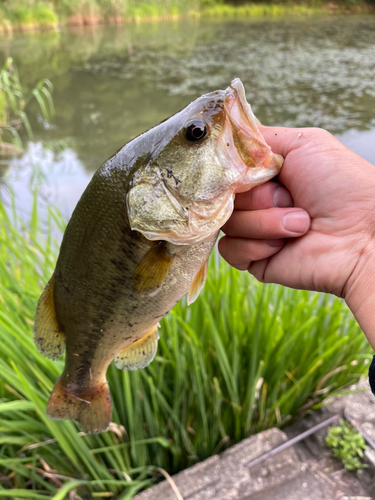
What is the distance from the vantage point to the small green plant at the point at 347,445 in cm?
190

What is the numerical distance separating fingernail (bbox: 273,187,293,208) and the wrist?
0.35m

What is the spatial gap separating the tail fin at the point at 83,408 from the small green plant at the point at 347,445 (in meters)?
1.28

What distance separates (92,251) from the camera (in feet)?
4.17

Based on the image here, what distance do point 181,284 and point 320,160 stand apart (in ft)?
2.28

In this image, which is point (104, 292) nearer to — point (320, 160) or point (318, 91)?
point (320, 160)

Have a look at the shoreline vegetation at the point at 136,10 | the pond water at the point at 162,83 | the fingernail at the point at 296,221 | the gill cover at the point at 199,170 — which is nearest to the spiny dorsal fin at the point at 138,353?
the gill cover at the point at 199,170

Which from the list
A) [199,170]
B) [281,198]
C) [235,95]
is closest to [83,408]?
[199,170]

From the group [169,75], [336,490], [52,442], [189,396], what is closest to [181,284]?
[189,396]

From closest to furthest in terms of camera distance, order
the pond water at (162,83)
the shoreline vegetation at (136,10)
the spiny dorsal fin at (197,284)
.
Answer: the spiny dorsal fin at (197,284) < the pond water at (162,83) < the shoreline vegetation at (136,10)

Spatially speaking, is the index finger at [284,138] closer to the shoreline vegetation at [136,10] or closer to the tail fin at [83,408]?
the tail fin at [83,408]

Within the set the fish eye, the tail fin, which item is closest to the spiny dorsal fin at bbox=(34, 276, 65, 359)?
the tail fin

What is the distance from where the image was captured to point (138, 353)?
1.55m

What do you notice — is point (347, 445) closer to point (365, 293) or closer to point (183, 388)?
point (183, 388)

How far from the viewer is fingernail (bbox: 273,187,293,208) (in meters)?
1.42
